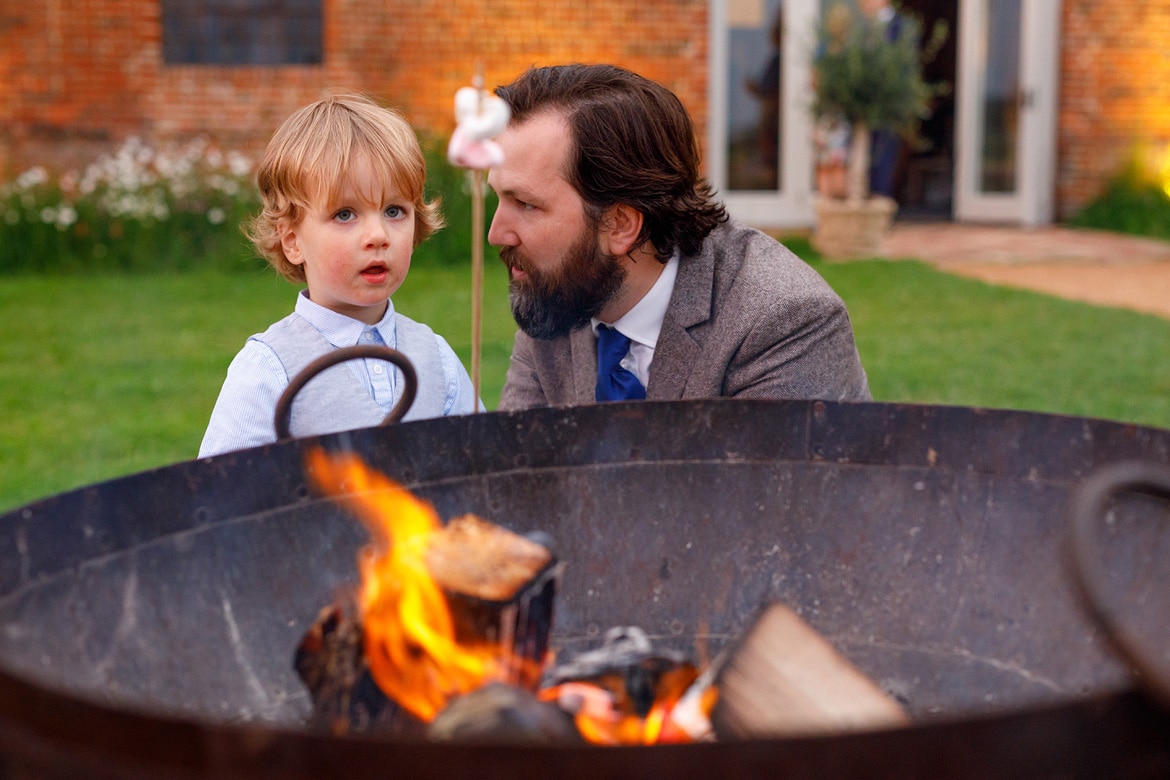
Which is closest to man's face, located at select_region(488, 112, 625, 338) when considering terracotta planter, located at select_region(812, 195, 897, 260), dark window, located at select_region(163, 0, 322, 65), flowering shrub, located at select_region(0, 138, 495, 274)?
flowering shrub, located at select_region(0, 138, 495, 274)

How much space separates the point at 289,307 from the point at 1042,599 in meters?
5.38

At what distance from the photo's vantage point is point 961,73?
10508mm

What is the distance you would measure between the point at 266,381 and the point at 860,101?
6.75m

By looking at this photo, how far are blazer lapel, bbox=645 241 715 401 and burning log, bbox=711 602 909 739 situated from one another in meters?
0.97

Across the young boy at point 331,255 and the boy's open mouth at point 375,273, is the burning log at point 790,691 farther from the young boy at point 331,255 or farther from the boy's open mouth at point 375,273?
the boy's open mouth at point 375,273

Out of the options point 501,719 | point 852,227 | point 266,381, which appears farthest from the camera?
point 852,227

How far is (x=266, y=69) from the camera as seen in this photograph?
29.2 feet

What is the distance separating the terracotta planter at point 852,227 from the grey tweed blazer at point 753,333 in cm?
605

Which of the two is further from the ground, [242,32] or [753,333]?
[242,32]

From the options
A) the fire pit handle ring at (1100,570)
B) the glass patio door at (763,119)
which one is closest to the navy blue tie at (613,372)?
the fire pit handle ring at (1100,570)

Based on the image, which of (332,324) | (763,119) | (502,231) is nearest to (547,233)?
(502,231)

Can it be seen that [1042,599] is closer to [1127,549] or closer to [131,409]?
[1127,549]

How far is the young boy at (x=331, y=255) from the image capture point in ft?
7.04

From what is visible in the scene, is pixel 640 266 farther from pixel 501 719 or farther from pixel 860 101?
pixel 860 101
